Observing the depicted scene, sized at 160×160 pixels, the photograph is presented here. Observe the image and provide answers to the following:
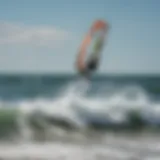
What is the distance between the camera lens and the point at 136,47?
6.68ft

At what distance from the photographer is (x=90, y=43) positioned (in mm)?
1992

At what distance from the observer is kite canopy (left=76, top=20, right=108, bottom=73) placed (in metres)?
2.00

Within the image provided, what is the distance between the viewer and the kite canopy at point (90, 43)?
2.00m

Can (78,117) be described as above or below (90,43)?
below

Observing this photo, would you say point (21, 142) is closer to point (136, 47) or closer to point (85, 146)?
point (85, 146)

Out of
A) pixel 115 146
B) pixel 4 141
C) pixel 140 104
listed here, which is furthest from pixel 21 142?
pixel 140 104

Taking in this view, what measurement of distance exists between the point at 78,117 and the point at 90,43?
1.20 feet

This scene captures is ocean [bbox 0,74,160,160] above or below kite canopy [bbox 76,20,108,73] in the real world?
below

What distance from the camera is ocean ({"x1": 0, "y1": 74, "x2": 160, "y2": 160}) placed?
201cm

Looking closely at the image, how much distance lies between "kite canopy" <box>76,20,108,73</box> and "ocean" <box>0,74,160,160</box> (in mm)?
82

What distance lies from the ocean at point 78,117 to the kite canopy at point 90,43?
0.27 feet

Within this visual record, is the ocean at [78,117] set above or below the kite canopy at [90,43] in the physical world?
below

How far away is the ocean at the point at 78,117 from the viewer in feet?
6.58

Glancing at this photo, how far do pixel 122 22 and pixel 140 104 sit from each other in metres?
0.41
